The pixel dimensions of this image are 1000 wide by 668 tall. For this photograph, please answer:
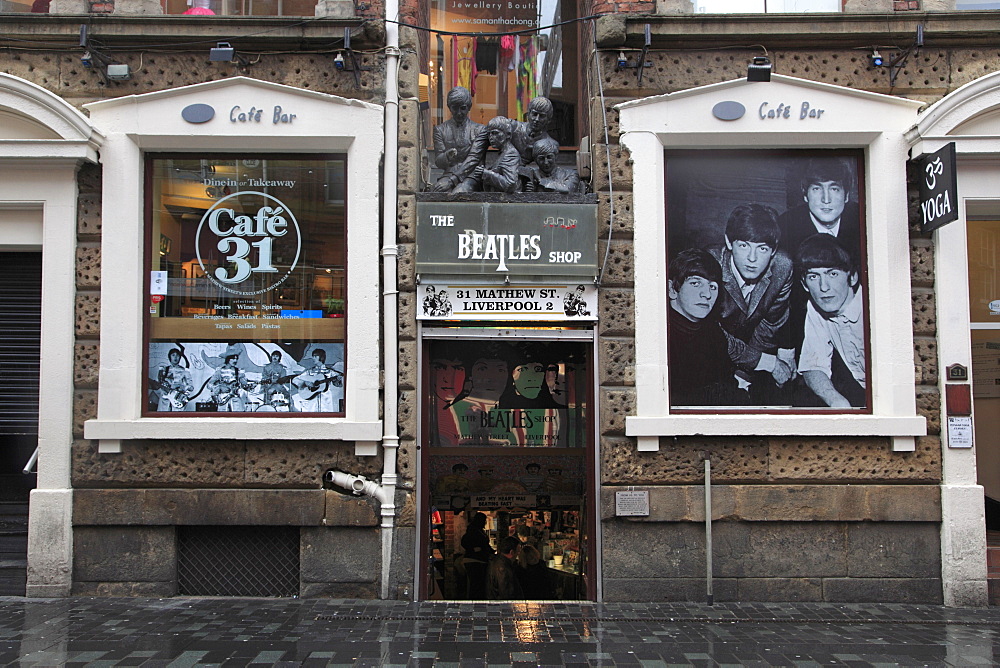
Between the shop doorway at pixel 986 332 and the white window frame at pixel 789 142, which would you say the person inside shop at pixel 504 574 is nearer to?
the white window frame at pixel 789 142

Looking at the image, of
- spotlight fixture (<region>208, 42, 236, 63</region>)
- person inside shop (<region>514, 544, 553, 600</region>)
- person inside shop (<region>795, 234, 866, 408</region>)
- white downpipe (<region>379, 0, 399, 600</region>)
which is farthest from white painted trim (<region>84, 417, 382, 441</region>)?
person inside shop (<region>795, 234, 866, 408</region>)

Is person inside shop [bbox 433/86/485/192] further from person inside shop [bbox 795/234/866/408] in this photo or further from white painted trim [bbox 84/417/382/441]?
person inside shop [bbox 795/234/866/408]

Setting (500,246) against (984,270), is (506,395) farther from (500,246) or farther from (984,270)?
(984,270)

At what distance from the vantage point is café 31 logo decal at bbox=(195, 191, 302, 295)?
8508 millimetres

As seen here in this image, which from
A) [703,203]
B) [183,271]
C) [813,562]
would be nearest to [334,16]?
[183,271]

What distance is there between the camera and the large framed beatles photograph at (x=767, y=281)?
329 inches

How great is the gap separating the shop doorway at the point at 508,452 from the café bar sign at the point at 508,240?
692 mm

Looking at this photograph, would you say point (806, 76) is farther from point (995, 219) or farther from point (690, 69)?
point (995, 219)

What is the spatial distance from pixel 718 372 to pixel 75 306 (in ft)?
22.2

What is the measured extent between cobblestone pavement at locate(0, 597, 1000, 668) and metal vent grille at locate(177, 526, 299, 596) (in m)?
0.31

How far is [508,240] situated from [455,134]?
1.61 metres

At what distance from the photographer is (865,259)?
27.5 feet

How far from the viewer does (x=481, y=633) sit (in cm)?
691

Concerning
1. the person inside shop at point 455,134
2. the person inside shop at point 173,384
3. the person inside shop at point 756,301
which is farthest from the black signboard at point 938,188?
the person inside shop at point 173,384
